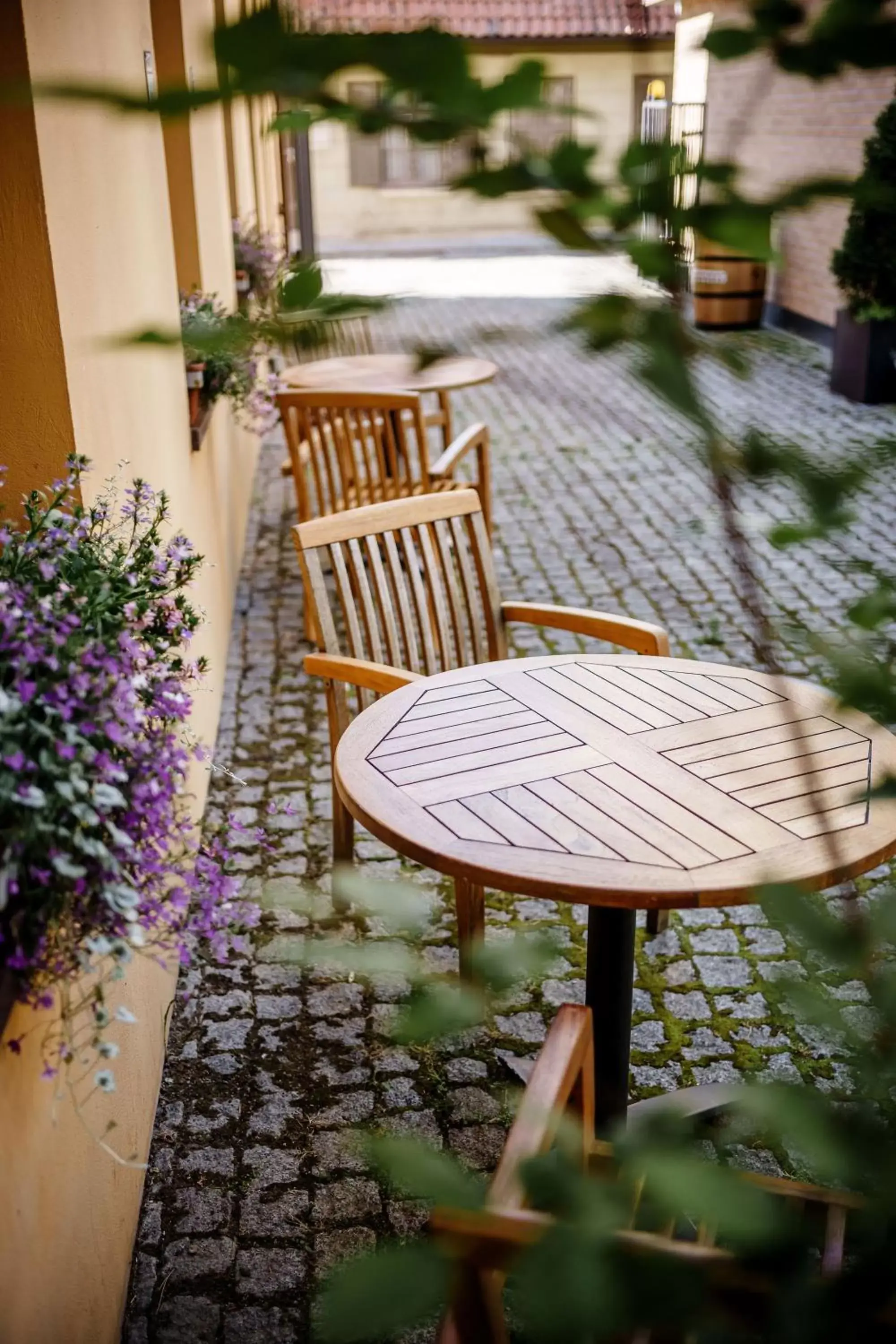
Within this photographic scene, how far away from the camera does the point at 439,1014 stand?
2.33 feet

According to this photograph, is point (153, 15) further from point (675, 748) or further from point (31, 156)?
point (675, 748)

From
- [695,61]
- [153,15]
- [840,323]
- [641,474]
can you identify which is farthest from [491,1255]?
[840,323]

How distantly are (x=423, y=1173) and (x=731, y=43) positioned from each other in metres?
0.60

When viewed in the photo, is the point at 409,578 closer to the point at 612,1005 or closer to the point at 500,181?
the point at 612,1005

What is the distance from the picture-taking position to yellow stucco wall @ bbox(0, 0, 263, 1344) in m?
1.59

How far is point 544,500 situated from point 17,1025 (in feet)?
20.2

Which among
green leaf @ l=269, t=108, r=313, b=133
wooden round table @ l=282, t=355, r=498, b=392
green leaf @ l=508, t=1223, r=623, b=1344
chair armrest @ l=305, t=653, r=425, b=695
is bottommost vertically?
chair armrest @ l=305, t=653, r=425, b=695

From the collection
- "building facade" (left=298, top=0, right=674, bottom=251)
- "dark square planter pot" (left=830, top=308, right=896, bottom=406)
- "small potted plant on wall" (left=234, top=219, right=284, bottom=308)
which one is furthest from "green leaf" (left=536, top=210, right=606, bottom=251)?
"dark square planter pot" (left=830, top=308, right=896, bottom=406)

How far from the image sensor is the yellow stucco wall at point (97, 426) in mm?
1592

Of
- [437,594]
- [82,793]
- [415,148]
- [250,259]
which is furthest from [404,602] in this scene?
[250,259]

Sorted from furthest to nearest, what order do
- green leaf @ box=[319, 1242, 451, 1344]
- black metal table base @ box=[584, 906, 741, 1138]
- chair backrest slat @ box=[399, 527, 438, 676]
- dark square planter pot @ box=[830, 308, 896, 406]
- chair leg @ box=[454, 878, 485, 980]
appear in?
dark square planter pot @ box=[830, 308, 896, 406]
chair backrest slat @ box=[399, 527, 438, 676]
chair leg @ box=[454, 878, 485, 980]
black metal table base @ box=[584, 906, 741, 1138]
green leaf @ box=[319, 1242, 451, 1344]

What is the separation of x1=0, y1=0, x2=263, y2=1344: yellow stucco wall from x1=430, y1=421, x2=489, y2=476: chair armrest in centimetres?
109

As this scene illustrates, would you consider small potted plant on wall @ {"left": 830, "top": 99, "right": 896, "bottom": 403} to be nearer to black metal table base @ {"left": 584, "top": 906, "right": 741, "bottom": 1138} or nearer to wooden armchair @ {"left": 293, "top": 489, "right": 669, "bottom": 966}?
wooden armchair @ {"left": 293, "top": 489, "right": 669, "bottom": 966}

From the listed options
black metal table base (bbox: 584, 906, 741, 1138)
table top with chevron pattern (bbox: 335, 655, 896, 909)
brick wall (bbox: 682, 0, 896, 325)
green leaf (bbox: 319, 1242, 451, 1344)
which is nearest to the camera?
green leaf (bbox: 319, 1242, 451, 1344)
